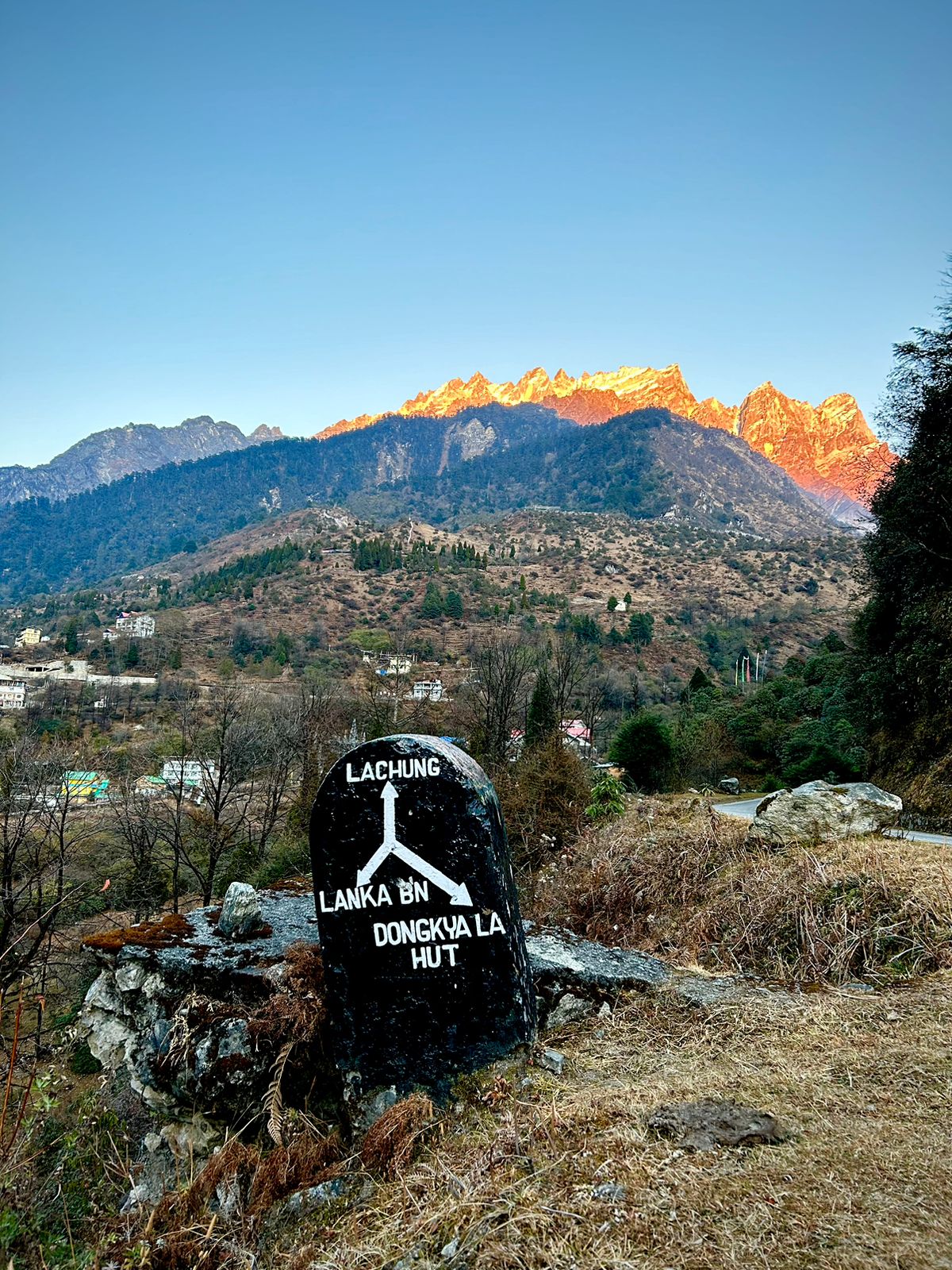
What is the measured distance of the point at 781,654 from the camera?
269ft

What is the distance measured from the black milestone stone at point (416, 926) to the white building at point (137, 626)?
99686 millimetres

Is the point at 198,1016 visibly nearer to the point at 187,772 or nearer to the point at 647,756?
the point at 647,756

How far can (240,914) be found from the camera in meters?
5.42

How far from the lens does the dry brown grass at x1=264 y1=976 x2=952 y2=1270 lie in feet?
7.95

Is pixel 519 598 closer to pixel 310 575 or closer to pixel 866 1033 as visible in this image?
pixel 310 575

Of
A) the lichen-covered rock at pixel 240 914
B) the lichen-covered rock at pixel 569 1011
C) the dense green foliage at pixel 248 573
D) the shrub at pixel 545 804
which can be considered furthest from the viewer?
the dense green foliage at pixel 248 573

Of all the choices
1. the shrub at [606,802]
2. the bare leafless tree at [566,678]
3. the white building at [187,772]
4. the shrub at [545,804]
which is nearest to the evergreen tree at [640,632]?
the bare leafless tree at [566,678]

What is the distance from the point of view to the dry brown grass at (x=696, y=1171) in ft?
7.95

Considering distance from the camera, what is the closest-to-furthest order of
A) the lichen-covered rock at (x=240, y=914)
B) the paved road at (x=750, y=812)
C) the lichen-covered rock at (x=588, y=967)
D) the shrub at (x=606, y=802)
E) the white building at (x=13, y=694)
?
the lichen-covered rock at (x=588, y=967)
the lichen-covered rock at (x=240, y=914)
the paved road at (x=750, y=812)
the shrub at (x=606, y=802)
the white building at (x=13, y=694)

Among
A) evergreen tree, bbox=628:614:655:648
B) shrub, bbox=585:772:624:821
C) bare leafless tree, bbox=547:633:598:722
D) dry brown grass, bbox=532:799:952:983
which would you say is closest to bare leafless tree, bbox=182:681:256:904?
bare leafless tree, bbox=547:633:598:722

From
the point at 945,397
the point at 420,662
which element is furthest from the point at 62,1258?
the point at 420,662

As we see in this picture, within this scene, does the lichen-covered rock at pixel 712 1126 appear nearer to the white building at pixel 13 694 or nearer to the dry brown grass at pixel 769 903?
the dry brown grass at pixel 769 903

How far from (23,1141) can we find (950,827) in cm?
1434

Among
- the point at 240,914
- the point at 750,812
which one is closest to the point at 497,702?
the point at 750,812
